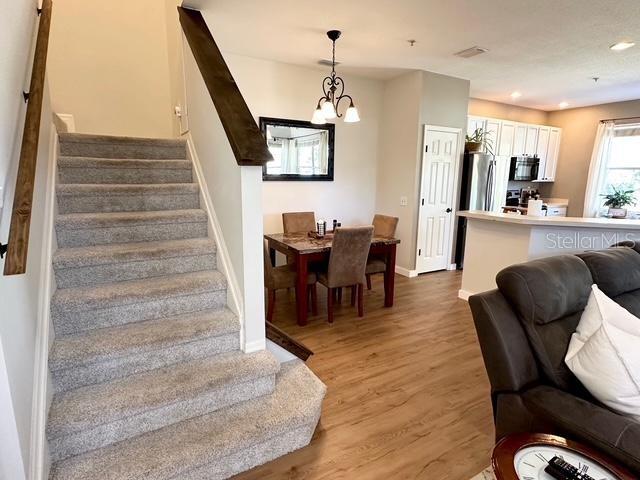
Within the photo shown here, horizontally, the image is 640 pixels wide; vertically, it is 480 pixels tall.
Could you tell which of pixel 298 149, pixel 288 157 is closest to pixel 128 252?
pixel 288 157

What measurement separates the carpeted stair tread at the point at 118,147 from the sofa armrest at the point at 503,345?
265 centimetres

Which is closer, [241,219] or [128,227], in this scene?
[241,219]

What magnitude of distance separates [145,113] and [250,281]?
9.56ft

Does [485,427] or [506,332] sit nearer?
[506,332]

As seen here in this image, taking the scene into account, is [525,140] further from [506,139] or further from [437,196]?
[437,196]

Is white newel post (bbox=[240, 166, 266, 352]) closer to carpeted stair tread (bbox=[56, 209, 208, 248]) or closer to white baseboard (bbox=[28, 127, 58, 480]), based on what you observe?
carpeted stair tread (bbox=[56, 209, 208, 248])

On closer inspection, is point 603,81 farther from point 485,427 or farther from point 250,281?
point 250,281

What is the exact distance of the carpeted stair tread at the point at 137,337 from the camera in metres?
1.61

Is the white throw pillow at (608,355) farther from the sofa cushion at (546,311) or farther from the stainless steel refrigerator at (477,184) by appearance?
the stainless steel refrigerator at (477,184)

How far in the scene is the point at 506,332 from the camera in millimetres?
1436

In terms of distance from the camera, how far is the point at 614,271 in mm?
1808

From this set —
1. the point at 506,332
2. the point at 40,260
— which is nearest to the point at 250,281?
the point at 40,260

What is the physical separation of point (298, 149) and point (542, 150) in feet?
15.8

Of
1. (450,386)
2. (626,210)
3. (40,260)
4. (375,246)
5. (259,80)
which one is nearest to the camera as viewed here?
(40,260)
